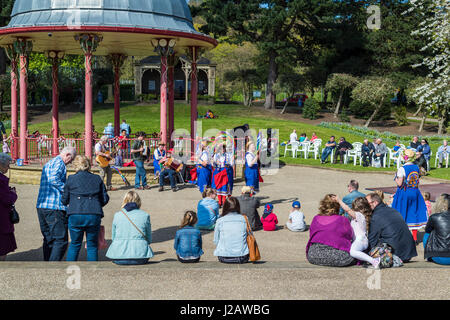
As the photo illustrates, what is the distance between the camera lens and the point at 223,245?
7.36 meters

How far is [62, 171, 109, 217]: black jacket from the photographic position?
7.31 meters

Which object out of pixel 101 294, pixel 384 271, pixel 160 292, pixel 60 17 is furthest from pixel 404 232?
pixel 60 17

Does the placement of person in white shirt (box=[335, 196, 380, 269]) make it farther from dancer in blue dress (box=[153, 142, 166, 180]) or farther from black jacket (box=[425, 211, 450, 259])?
dancer in blue dress (box=[153, 142, 166, 180])

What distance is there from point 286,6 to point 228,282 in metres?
45.5

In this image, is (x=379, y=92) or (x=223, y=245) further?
(x=379, y=92)

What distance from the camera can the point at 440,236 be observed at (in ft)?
24.5

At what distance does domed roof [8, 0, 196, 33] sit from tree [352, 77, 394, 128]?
2979 centimetres

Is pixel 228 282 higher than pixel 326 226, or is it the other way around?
pixel 326 226

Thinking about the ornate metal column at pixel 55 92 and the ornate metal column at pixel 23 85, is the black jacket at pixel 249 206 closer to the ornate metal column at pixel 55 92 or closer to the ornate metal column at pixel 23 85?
the ornate metal column at pixel 23 85

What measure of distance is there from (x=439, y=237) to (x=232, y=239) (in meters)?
3.05

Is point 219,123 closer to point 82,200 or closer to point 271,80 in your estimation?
point 271,80

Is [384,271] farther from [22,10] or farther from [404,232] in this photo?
[22,10]

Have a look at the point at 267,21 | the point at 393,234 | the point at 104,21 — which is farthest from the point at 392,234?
the point at 267,21
